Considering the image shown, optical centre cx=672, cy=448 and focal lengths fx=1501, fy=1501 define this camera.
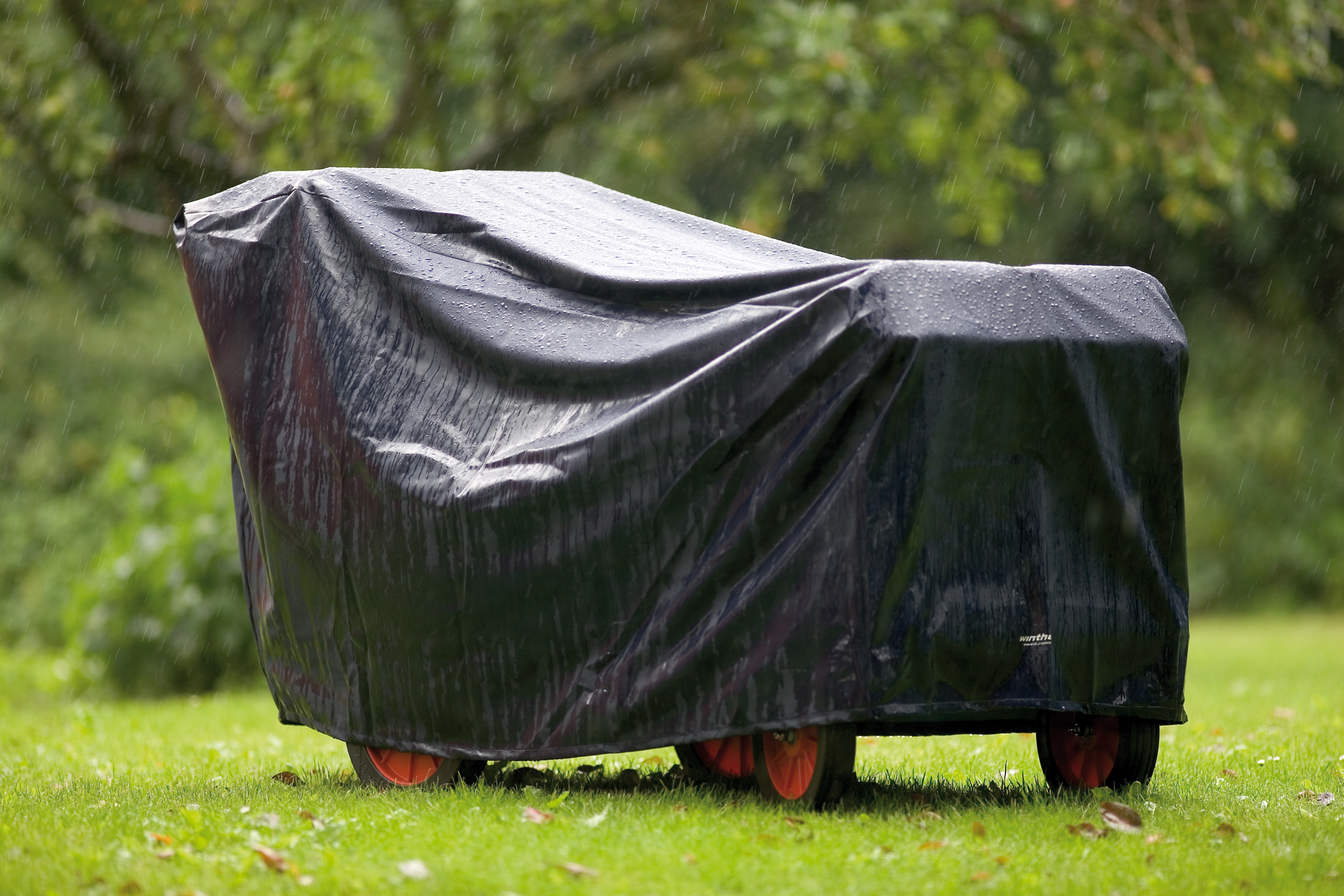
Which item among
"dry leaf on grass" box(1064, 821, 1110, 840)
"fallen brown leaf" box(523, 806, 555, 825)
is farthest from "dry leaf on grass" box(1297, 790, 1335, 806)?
"fallen brown leaf" box(523, 806, 555, 825)

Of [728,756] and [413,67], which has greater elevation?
[413,67]

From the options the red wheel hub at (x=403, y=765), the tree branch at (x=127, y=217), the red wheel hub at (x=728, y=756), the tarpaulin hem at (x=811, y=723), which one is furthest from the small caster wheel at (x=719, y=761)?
the tree branch at (x=127, y=217)

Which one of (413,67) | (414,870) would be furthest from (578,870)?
(413,67)

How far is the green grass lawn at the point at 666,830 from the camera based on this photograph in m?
3.86

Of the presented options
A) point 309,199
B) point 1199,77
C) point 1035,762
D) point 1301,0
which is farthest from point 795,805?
point 1301,0

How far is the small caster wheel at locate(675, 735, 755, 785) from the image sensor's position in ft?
17.7

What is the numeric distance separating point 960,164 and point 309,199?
781 centimetres

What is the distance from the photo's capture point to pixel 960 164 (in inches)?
489

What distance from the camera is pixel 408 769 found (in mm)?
5578

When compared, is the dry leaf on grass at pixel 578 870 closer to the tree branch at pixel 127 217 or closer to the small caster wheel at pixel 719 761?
the small caster wheel at pixel 719 761

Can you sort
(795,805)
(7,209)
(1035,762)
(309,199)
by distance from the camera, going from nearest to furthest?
(795,805) < (309,199) < (1035,762) < (7,209)

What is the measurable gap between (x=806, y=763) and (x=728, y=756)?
79 centimetres

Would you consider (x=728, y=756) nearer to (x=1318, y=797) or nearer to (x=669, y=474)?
(x=669, y=474)

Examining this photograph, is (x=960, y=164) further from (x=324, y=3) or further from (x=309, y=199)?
(x=309, y=199)
